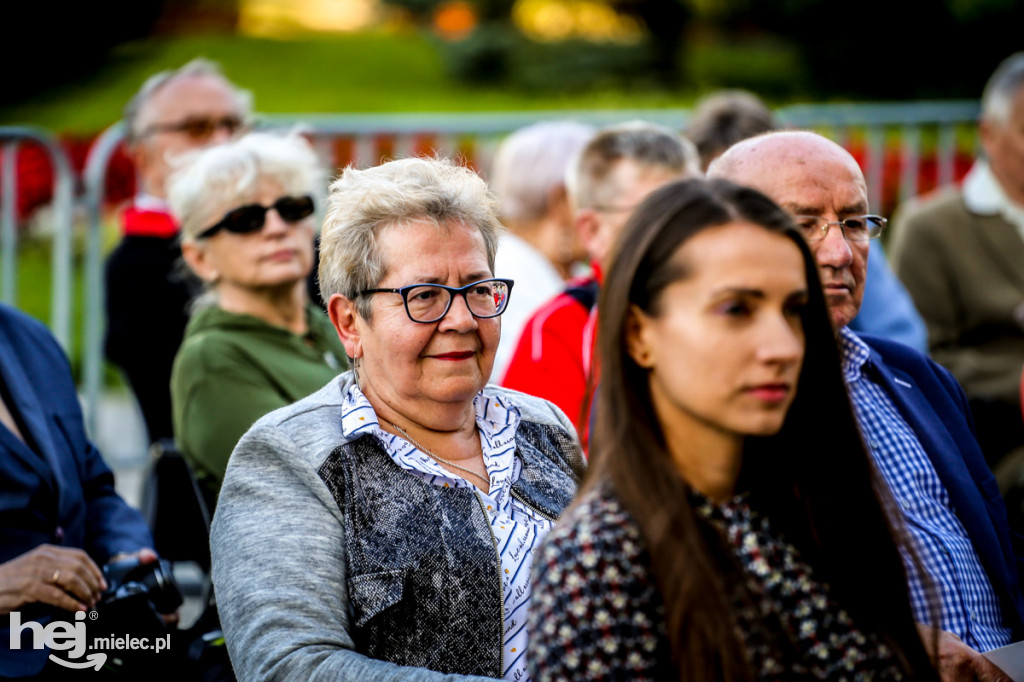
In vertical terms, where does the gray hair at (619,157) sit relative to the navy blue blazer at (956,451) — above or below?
above

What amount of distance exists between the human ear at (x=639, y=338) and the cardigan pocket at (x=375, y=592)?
706mm

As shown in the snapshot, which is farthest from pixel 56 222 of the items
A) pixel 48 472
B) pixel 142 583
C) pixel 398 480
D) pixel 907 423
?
pixel 907 423

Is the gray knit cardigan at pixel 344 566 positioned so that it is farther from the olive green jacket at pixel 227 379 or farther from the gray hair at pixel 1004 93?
the gray hair at pixel 1004 93

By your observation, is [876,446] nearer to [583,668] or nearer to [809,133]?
[809,133]

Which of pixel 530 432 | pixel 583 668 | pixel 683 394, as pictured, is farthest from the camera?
pixel 530 432

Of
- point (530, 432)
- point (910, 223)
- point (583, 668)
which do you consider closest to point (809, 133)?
point (530, 432)

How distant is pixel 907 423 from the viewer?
256cm

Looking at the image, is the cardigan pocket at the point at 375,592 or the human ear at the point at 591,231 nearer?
the cardigan pocket at the point at 375,592

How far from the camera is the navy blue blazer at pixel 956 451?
246 centimetres

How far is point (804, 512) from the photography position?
1793 mm

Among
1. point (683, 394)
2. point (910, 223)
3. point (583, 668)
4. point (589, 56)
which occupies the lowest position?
point (583, 668)

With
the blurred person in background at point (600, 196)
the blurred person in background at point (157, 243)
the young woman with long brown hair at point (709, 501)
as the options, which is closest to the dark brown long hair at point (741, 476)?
the young woman with long brown hair at point (709, 501)

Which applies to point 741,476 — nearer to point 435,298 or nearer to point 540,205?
point 435,298

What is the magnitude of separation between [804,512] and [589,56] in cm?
2245
